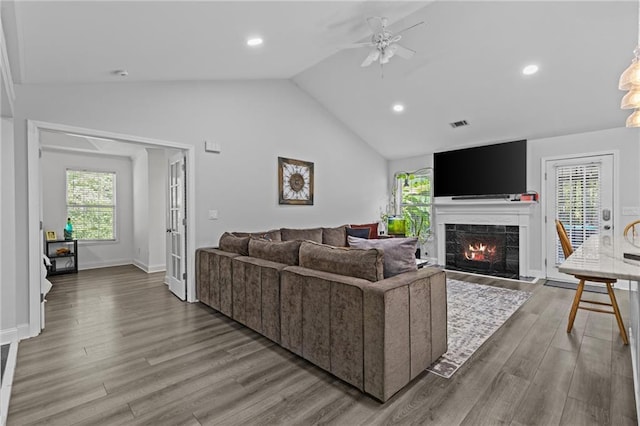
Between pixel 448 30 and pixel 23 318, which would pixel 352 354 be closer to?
pixel 23 318

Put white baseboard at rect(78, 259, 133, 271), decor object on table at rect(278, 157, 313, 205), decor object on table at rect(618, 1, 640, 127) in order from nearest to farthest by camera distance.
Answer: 1. decor object on table at rect(618, 1, 640, 127)
2. decor object on table at rect(278, 157, 313, 205)
3. white baseboard at rect(78, 259, 133, 271)

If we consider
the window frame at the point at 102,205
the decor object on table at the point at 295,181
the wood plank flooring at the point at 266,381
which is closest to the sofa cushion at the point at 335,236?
the decor object on table at the point at 295,181

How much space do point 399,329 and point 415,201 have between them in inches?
213

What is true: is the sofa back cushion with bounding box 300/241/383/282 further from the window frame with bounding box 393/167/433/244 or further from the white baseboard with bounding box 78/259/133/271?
the white baseboard with bounding box 78/259/133/271

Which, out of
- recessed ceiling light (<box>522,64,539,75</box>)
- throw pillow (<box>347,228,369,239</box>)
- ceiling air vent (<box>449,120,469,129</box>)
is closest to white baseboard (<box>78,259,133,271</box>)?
throw pillow (<box>347,228,369,239</box>)

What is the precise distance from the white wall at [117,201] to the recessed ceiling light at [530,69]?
Answer: 24.9 feet

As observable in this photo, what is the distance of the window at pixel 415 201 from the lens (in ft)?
22.1

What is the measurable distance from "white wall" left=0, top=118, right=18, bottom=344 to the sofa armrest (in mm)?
3200

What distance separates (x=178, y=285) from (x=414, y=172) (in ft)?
17.3

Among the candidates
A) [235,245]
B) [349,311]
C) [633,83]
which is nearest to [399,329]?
[349,311]

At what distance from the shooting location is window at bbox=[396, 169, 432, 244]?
6742 mm

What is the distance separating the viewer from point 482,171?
18.7 feet

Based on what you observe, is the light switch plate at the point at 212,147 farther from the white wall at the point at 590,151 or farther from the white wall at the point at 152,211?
the white wall at the point at 590,151

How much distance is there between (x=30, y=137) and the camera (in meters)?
2.91
